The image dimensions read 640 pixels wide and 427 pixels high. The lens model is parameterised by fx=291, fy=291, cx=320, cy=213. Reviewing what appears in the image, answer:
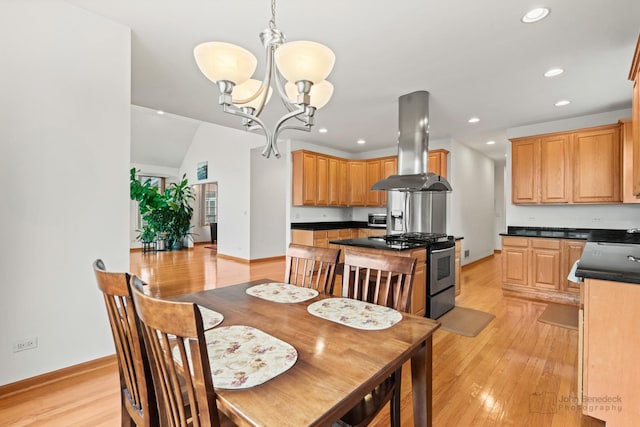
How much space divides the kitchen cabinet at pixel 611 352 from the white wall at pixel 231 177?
592 cm

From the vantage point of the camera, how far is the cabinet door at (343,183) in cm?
625

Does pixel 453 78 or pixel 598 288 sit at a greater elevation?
pixel 453 78

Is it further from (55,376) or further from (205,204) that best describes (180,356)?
(205,204)

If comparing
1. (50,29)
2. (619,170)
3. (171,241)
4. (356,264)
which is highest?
(50,29)

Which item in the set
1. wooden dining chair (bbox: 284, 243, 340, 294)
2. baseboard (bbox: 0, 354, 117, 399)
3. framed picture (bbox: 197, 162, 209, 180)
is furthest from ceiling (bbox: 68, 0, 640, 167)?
framed picture (bbox: 197, 162, 209, 180)

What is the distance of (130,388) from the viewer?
1.16 m

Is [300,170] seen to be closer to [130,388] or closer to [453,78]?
[453,78]

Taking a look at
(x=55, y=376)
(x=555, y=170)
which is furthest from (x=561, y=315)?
(x=55, y=376)

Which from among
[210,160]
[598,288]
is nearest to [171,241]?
[210,160]

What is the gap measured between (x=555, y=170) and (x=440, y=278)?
2.54 m

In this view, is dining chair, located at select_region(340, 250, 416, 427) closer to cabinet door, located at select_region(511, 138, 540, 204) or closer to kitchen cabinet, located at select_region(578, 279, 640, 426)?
kitchen cabinet, located at select_region(578, 279, 640, 426)

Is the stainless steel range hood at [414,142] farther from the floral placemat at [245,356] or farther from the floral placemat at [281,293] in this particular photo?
the floral placemat at [245,356]

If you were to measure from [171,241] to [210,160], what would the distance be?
2.58m

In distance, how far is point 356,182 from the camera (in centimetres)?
639
